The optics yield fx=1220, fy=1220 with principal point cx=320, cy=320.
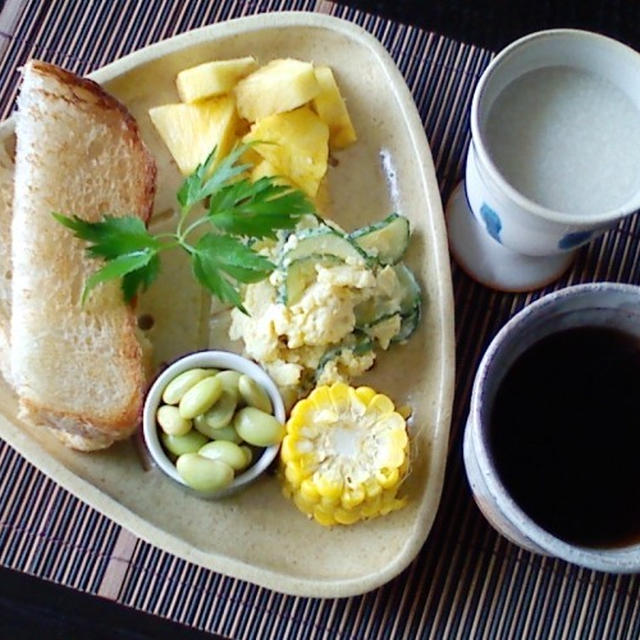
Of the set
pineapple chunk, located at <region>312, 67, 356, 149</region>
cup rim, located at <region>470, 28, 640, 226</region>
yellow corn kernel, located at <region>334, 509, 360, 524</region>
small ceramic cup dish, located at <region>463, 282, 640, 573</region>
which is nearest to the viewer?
small ceramic cup dish, located at <region>463, 282, 640, 573</region>

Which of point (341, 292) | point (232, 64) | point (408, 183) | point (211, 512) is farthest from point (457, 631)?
point (232, 64)

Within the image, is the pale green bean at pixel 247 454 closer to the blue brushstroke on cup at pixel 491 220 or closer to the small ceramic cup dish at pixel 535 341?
the small ceramic cup dish at pixel 535 341

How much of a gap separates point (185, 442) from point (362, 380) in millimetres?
241

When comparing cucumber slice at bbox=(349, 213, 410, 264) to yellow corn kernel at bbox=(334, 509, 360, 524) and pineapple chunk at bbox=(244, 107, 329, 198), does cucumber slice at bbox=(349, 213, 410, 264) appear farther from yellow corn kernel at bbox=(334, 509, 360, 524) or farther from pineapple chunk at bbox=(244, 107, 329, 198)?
yellow corn kernel at bbox=(334, 509, 360, 524)

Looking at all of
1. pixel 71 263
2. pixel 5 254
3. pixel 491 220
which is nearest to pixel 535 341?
pixel 491 220

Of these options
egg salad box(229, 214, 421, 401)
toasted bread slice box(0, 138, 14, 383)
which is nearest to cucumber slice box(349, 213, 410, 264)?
egg salad box(229, 214, 421, 401)

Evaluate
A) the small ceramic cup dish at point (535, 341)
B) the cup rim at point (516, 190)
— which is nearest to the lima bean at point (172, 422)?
the small ceramic cup dish at point (535, 341)

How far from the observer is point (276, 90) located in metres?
1.52

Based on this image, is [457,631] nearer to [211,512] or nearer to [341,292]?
[211,512]

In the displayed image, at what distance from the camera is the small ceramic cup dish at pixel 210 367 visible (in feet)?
4.77

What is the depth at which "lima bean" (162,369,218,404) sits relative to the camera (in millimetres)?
1443

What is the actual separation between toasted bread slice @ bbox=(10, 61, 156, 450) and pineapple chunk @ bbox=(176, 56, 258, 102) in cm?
8

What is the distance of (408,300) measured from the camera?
1.52 meters

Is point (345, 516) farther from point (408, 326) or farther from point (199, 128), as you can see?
point (199, 128)
